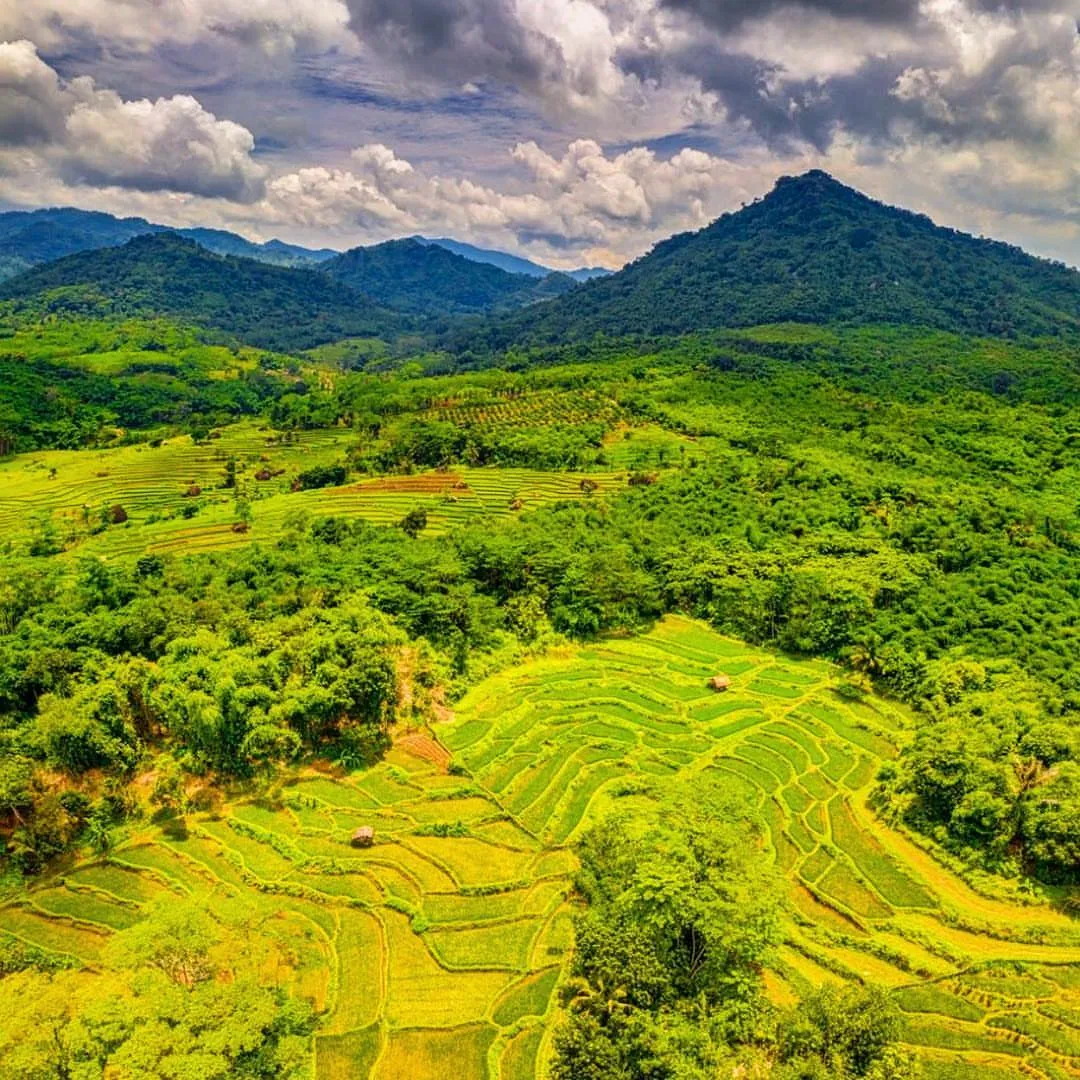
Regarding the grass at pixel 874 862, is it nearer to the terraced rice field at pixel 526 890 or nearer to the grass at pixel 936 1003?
the terraced rice field at pixel 526 890

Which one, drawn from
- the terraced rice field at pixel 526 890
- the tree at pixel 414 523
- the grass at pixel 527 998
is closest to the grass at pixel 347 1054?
the terraced rice field at pixel 526 890

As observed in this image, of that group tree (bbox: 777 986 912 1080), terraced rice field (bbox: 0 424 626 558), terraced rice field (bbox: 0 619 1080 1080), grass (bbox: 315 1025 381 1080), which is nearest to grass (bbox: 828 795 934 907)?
terraced rice field (bbox: 0 619 1080 1080)

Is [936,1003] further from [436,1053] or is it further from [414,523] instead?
[414,523]

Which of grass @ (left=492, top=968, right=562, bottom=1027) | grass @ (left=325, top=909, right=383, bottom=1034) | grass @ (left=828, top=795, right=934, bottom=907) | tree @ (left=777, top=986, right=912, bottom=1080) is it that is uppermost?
tree @ (left=777, top=986, right=912, bottom=1080)

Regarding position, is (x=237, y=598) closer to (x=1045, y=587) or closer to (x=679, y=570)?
(x=679, y=570)

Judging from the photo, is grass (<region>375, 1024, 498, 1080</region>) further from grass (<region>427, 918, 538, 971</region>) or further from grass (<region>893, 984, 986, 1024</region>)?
grass (<region>893, 984, 986, 1024</region>)

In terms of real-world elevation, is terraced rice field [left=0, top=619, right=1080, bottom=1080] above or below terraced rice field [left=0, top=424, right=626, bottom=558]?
below

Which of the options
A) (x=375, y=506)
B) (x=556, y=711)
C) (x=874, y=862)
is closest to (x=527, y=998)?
(x=874, y=862)
